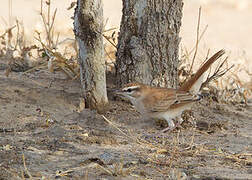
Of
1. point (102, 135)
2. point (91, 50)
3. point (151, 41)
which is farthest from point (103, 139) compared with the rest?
point (151, 41)

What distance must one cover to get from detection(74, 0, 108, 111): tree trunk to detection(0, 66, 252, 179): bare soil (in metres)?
0.23

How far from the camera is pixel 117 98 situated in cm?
710

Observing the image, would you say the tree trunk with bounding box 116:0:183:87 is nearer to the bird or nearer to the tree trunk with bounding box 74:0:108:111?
the tree trunk with bounding box 74:0:108:111

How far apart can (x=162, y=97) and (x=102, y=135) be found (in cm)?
85

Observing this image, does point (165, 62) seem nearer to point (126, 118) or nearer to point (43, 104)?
point (126, 118)

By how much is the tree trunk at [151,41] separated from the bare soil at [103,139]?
535 mm

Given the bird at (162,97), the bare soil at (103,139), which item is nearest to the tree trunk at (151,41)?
the bare soil at (103,139)

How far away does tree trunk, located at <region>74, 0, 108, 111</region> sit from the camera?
6045 mm

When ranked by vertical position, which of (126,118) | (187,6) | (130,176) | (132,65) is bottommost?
(130,176)

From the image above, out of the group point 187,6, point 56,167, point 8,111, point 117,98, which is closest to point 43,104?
point 8,111

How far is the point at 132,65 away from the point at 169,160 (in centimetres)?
224

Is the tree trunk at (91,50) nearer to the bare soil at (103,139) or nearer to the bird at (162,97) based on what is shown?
the bare soil at (103,139)

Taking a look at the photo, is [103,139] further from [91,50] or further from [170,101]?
[91,50]

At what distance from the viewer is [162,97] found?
19.6 feet
